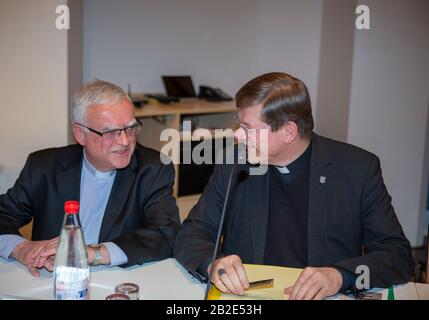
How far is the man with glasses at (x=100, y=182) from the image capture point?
213cm

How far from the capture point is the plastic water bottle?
4.97ft

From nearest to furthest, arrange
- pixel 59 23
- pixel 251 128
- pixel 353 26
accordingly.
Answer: pixel 251 128 < pixel 59 23 < pixel 353 26

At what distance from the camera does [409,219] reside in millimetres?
4223

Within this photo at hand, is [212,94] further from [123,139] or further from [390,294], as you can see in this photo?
[390,294]

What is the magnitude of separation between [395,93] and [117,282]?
2.75 m

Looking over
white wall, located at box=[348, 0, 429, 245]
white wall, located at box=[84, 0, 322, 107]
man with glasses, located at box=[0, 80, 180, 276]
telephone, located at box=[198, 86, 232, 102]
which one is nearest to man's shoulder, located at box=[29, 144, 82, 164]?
man with glasses, located at box=[0, 80, 180, 276]

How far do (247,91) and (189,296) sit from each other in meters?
0.72

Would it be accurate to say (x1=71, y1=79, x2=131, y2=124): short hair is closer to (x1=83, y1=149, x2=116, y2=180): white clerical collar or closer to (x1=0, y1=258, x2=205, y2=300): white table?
(x1=83, y1=149, x2=116, y2=180): white clerical collar

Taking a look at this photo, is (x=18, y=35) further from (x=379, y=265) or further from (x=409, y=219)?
(x=409, y=219)

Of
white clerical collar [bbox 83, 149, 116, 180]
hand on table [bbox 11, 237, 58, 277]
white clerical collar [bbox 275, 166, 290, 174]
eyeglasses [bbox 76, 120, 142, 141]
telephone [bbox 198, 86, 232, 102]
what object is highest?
eyeglasses [bbox 76, 120, 142, 141]

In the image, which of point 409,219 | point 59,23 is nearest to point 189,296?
point 59,23

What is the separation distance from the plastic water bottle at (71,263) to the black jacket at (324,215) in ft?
1.30

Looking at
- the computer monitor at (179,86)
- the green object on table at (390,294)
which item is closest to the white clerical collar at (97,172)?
the green object on table at (390,294)

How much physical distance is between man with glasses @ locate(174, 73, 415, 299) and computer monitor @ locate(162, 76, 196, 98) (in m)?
2.31
